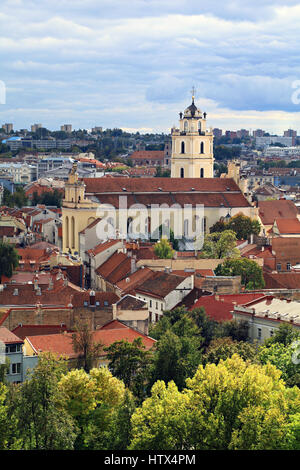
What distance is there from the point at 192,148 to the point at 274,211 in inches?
369

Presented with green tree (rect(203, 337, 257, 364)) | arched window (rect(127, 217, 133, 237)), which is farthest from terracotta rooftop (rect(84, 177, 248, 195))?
green tree (rect(203, 337, 257, 364))

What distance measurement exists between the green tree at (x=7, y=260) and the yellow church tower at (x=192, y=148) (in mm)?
30658

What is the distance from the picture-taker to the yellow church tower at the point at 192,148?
8275 cm

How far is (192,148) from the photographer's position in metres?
82.8

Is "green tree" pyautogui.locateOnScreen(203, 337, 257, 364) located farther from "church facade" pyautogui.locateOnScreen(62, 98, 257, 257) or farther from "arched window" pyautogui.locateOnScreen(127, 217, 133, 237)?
"arched window" pyautogui.locateOnScreen(127, 217, 133, 237)

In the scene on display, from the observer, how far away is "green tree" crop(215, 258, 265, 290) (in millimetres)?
48094

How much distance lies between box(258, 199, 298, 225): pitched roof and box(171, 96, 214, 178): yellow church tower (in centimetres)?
673

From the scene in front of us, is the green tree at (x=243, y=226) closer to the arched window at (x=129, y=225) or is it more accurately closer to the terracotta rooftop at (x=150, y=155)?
the arched window at (x=129, y=225)

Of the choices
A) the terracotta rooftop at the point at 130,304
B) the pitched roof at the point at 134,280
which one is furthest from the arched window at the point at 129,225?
the terracotta rooftop at the point at 130,304

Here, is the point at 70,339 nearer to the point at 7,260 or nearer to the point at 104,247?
the point at 7,260

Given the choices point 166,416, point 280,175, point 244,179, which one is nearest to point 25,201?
point 244,179

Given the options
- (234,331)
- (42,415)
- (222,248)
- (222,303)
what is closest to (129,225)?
(222,248)

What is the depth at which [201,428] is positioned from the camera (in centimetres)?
2406

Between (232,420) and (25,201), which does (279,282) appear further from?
(25,201)
